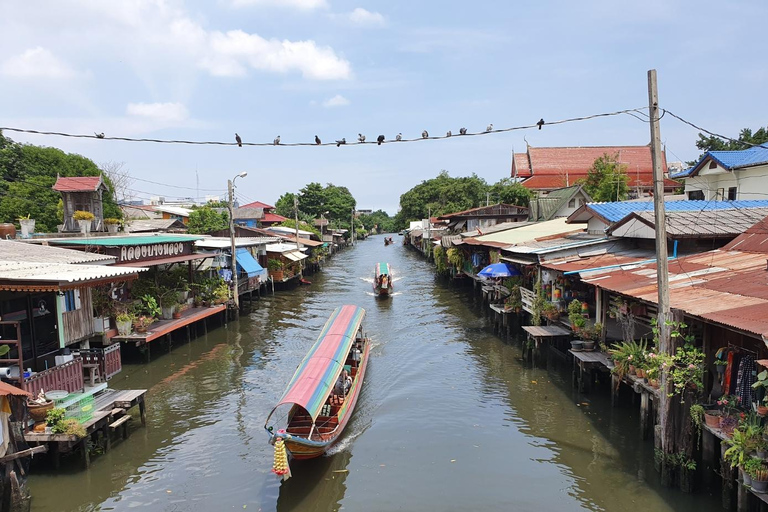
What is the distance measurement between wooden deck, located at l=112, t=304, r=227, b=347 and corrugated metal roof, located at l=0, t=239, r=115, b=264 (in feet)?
9.14

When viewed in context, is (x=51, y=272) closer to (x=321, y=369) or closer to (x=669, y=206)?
(x=321, y=369)

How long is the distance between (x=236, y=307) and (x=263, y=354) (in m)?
6.44

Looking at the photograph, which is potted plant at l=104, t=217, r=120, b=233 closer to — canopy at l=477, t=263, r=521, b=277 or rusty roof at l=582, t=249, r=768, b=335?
canopy at l=477, t=263, r=521, b=277

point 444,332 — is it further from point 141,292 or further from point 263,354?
point 141,292

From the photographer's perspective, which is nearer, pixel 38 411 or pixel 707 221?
pixel 38 411

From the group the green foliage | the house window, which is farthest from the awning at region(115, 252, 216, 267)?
the green foliage

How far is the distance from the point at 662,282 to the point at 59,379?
12542 millimetres

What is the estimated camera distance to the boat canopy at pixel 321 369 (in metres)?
10.6

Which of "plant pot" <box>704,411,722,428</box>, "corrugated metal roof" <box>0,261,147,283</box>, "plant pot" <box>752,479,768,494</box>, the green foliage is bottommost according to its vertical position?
"plant pot" <box>752,479,768,494</box>

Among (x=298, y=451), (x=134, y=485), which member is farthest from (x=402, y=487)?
(x=134, y=485)

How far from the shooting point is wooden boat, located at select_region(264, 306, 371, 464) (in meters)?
10.2

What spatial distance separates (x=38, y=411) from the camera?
32.8 feet

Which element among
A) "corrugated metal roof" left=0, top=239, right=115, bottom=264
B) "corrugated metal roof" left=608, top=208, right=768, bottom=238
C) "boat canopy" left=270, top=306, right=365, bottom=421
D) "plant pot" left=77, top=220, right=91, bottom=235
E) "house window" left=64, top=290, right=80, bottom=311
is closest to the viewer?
"boat canopy" left=270, top=306, right=365, bottom=421

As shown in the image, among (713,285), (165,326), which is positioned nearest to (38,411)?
(165,326)
